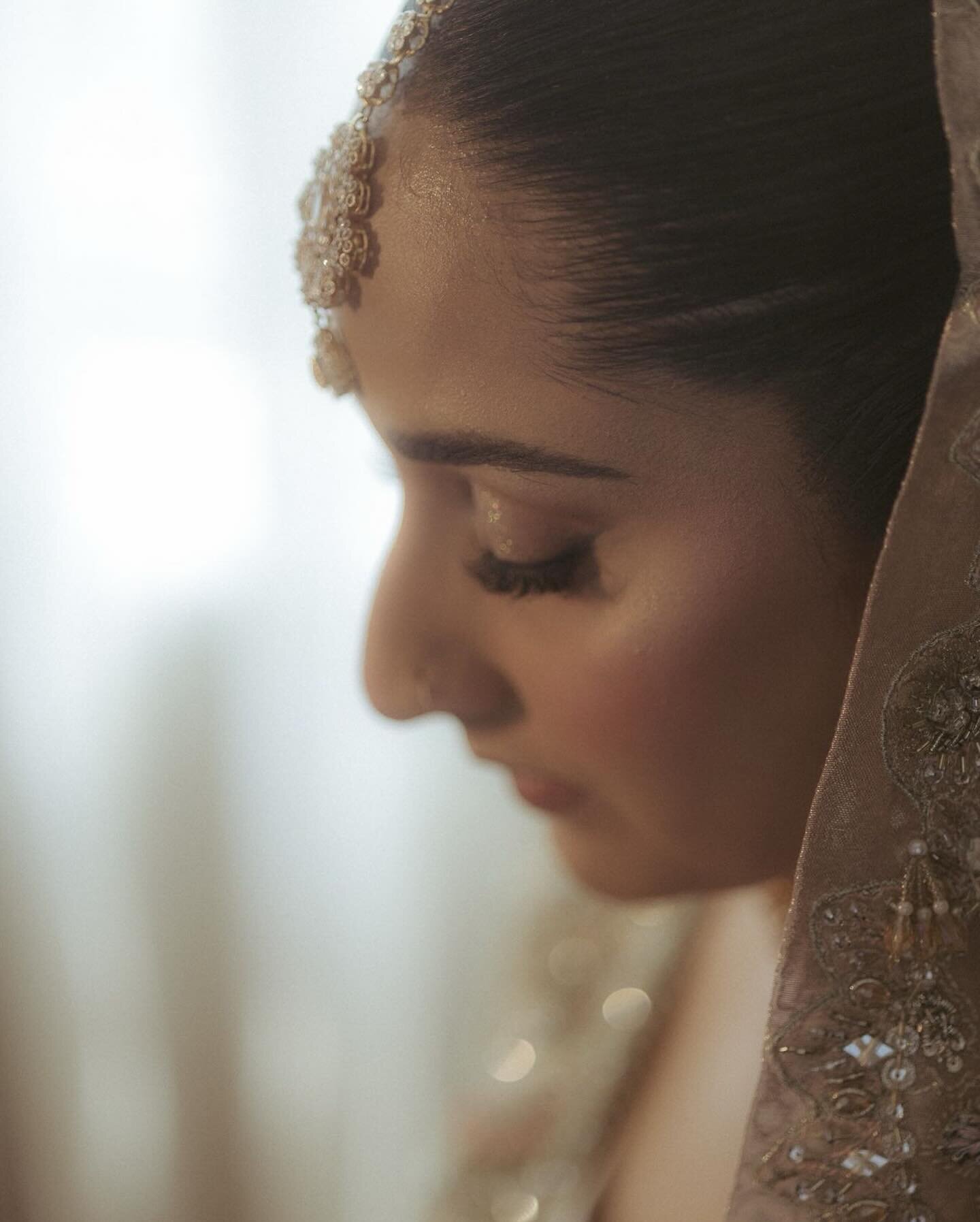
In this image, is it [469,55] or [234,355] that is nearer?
[469,55]

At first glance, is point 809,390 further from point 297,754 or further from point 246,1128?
point 246,1128

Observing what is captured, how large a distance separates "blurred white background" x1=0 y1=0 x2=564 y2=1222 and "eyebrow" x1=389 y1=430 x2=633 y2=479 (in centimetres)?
23

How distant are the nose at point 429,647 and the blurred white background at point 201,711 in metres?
0.18

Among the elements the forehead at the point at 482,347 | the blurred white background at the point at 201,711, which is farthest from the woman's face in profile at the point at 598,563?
the blurred white background at the point at 201,711

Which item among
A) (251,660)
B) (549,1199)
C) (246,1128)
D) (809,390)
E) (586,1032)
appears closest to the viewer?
(809,390)

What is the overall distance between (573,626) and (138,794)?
0.80m

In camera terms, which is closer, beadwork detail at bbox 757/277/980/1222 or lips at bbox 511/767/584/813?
beadwork detail at bbox 757/277/980/1222

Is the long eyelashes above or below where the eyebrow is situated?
below

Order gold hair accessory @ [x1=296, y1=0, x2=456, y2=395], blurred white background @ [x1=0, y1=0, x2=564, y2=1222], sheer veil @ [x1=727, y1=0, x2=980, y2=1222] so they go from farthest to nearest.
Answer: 1. blurred white background @ [x1=0, y1=0, x2=564, y2=1222]
2. gold hair accessory @ [x1=296, y1=0, x2=456, y2=395]
3. sheer veil @ [x1=727, y1=0, x2=980, y2=1222]

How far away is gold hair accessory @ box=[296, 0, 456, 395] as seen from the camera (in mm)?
635

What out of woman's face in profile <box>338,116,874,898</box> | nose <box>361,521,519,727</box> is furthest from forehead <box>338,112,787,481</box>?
nose <box>361,521,519,727</box>

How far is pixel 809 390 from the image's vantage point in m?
0.58

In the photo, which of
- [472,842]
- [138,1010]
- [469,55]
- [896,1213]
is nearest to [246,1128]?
[138,1010]

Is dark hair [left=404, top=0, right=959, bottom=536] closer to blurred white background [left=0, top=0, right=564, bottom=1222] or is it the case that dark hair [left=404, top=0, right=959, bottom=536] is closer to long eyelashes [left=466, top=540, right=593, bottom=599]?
long eyelashes [left=466, top=540, right=593, bottom=599]
